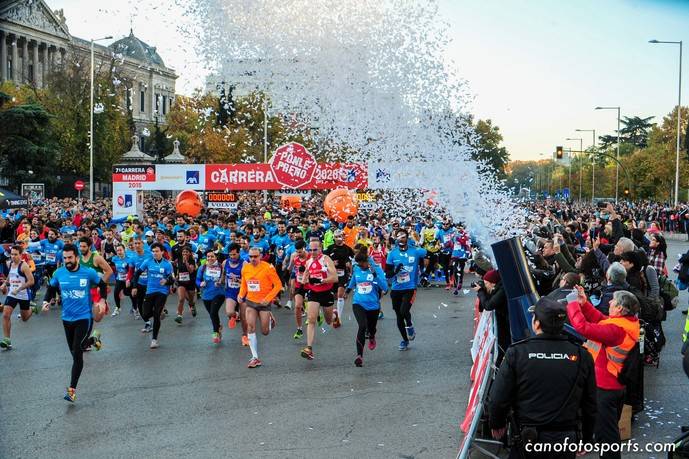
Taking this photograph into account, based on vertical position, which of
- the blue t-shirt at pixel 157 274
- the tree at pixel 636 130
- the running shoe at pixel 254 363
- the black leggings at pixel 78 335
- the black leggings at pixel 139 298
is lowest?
the running shoe at pixel 254 363

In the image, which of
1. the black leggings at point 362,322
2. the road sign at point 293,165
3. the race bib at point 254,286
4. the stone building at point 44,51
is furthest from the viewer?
the stone building at point 44,51

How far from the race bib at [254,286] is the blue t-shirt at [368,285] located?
131 centimetres

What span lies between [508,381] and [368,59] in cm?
902

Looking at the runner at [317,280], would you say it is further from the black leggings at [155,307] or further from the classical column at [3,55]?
the classical column at [3,55]

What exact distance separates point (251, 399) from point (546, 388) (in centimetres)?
473

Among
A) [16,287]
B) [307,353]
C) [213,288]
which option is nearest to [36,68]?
[16,287]

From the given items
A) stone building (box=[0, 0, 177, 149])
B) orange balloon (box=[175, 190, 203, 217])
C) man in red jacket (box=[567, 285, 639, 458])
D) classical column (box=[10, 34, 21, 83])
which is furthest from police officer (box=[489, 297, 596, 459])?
classical column (box=[10, 34, 21, 83])

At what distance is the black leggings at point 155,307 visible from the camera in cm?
1191

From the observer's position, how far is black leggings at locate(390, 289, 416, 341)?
11.4 meters

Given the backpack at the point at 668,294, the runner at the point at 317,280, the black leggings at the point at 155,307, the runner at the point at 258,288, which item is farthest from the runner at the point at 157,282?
the backpack at the point at 668,294

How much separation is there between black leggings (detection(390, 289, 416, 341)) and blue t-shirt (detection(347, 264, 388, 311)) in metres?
0.82

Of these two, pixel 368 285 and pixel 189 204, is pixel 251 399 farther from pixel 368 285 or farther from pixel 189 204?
pixel 189 204

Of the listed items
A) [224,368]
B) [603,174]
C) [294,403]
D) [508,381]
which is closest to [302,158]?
[224,368]

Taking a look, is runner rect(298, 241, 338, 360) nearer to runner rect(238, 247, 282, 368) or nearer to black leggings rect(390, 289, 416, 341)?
runner rect(238, 247, 282, 368)
